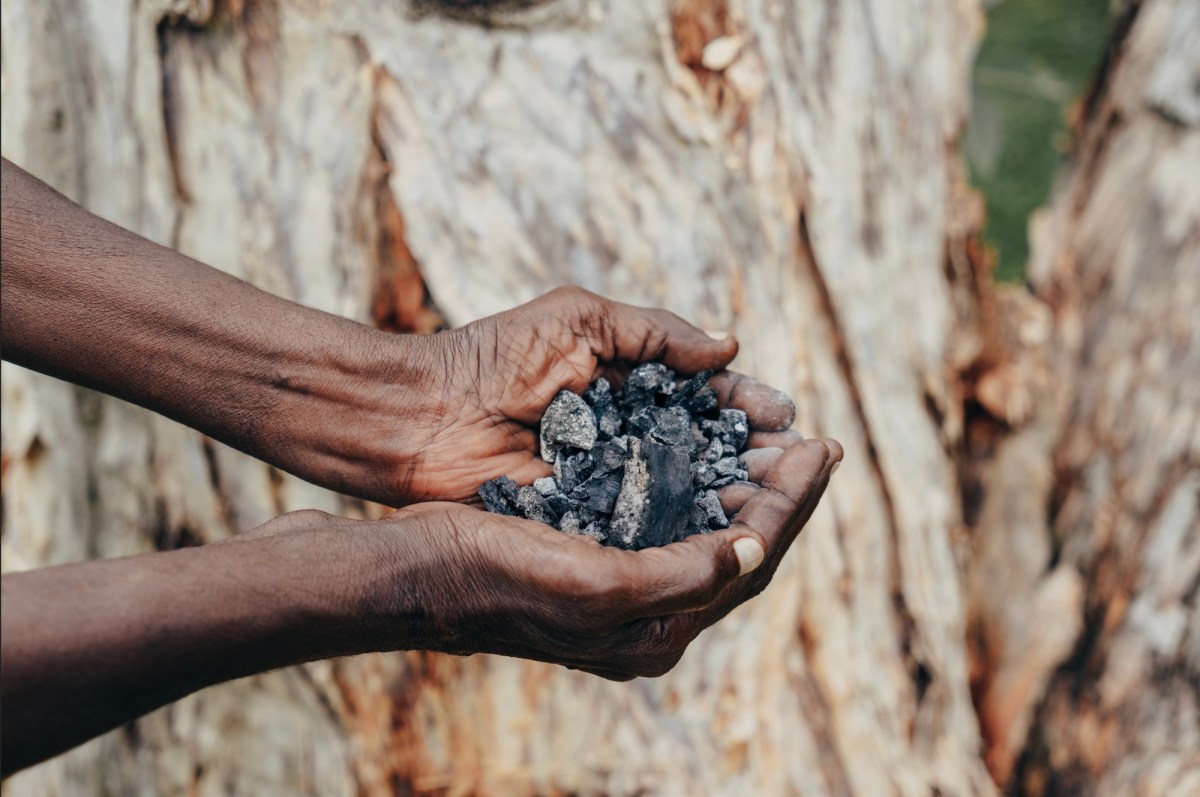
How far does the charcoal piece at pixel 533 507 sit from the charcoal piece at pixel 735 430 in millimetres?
339

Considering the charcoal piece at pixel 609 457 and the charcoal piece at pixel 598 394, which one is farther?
the charcoal piece at pixel 598 394

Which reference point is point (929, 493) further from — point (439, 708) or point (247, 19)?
point (247, 19)

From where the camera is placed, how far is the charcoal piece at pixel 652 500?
4.70ft

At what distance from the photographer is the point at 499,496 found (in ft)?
5.15

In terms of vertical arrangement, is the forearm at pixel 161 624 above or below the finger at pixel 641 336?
below

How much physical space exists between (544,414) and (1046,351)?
1842 mm

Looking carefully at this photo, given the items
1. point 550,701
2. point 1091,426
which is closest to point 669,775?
point 550,701

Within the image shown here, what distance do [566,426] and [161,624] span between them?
0.70m

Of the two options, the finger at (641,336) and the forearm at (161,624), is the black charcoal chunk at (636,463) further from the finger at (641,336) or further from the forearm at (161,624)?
the forearm at (161,624)

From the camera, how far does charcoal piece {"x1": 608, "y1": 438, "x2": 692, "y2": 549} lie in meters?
1.43

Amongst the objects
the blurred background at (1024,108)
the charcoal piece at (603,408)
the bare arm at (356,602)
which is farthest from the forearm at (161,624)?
the blurred background at (1024,108)

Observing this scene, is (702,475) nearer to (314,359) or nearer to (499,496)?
(499,496)

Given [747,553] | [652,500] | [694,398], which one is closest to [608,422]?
[694,398]

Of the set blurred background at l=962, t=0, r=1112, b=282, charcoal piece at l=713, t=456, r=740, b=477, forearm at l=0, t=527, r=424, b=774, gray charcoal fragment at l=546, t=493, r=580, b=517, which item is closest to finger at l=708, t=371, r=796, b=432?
charcoal piece at l=713, t=456, r=740, b=477
